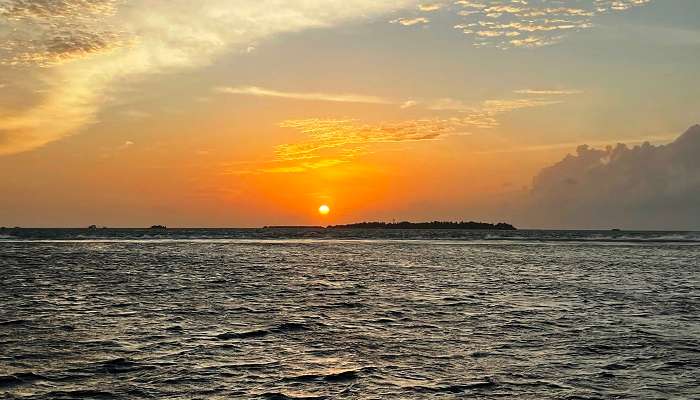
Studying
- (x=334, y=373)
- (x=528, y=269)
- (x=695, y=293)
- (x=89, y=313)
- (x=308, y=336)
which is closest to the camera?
(x=334, y=373)

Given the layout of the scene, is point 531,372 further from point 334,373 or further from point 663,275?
point 663,275

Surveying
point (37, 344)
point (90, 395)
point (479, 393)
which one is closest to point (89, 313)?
point (37, 344)

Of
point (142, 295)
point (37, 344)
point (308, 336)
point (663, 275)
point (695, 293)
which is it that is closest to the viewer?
point (37, 344)

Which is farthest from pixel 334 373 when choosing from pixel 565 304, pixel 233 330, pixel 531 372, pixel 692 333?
pixel 565 304

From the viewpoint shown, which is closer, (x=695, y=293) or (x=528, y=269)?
(x=695, y=293)

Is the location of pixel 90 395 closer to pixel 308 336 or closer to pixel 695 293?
pixel 308 336

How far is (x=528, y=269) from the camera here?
216 feet

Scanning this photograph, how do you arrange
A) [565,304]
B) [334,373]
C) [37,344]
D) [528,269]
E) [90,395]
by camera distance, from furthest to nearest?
[528,269], [565,304], [37,344], [334,373], [90,395]

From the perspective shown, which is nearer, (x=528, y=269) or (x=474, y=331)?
(x=474, y=331)

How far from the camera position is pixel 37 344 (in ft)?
74.0

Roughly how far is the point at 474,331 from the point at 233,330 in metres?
10.4

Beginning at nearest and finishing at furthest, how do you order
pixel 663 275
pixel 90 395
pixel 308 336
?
1. pixel 90 395
2. pixel 308 336
3. pixel 663 275

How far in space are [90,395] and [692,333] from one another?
942 inches

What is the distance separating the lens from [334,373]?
18594 mm
